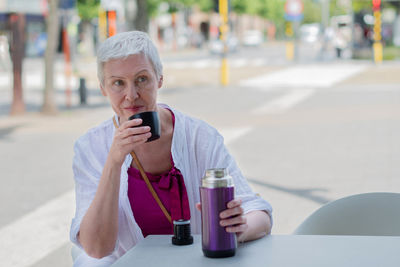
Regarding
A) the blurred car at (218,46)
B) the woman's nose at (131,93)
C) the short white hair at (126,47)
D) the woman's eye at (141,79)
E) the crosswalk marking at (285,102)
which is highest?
the short white hair at (126,47)

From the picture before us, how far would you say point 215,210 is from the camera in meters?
2.19

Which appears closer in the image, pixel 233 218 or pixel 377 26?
pixel 233 218

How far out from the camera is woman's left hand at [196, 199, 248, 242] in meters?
2.20

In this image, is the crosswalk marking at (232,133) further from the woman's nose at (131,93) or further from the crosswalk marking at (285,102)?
the woman's nose at (131,93)

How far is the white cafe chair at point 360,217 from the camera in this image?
298cm

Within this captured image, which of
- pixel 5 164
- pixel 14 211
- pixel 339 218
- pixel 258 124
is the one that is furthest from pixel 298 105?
pixel 339 218

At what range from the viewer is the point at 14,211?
21.7ft

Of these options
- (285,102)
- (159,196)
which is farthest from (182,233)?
(285,102)

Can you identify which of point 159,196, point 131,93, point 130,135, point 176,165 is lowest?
point 159,196

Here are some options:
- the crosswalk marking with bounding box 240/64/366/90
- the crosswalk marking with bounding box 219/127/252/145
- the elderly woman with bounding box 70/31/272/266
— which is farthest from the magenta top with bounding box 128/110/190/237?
the crosswalk marking with bounding box 240/64/366/90

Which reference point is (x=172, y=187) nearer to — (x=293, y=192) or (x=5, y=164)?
(x=293, y=192)

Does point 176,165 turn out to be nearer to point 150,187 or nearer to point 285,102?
point 150,187

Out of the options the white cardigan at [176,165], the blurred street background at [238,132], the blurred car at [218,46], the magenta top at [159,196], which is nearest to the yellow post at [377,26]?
the blurred street background at [238,132]

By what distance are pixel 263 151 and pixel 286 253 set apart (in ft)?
23.9
